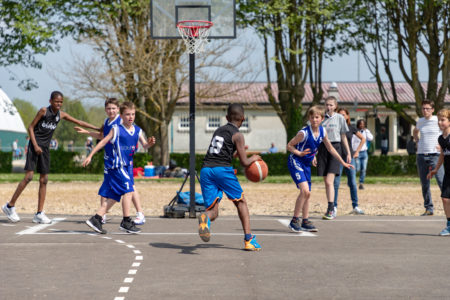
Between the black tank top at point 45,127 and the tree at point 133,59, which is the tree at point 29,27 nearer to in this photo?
the tree at point 133,59

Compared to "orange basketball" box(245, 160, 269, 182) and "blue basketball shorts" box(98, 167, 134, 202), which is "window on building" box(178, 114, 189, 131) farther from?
"orange basketball" box(245, 160, 269, 182)

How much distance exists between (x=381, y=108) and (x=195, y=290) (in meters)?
50.0

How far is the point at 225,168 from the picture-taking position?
7.92 metres

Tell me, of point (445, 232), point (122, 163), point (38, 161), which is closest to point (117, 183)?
point (122, 163)

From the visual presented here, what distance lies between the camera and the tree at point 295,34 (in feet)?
95.7

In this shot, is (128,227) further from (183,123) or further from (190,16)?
(183,123)

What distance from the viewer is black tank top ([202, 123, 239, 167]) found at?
785cm

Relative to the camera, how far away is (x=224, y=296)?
5.63m

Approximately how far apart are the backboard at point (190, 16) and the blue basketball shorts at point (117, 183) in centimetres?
411

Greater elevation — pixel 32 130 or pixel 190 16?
pixel 190 16

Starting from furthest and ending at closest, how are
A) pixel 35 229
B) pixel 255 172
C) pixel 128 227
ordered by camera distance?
pixel 35 229, pixel 128 227, pixel 255 172

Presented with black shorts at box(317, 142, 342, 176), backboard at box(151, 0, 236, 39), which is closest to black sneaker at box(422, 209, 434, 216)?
black shorts at box(317, 142, 342, 176)

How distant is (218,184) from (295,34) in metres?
23.0

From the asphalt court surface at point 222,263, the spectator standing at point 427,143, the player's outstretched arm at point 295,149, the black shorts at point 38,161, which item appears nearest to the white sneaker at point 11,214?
the asphalt court surface at point 222,263
